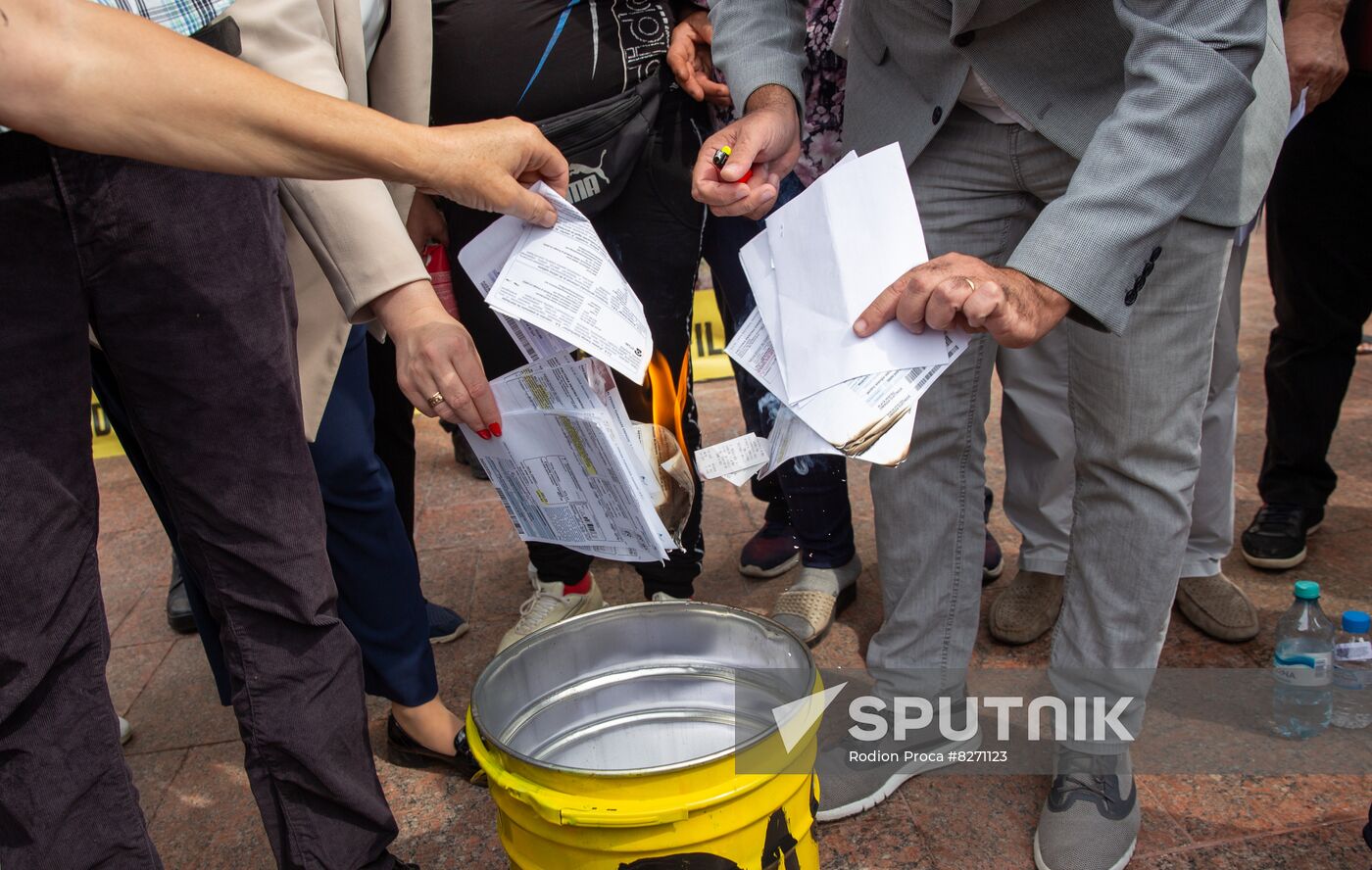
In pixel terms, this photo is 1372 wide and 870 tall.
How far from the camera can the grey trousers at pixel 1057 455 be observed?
256 cm

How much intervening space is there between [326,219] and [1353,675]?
223cm

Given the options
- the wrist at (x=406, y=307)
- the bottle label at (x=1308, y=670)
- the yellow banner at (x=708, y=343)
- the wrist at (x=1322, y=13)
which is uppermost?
the wrist at (x=406, y=307)

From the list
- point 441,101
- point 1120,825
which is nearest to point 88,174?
point 441,101

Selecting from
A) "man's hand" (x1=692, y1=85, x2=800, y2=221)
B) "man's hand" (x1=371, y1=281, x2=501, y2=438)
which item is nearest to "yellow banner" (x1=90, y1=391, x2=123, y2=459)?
"man's hand" (x1=371, y1=281, x2=501, y2=438)

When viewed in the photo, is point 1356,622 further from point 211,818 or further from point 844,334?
point 211,818

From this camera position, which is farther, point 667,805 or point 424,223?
point 424,223

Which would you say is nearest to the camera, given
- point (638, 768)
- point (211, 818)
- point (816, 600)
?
point (638, 768)

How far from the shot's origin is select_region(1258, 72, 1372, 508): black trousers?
8.71 feet

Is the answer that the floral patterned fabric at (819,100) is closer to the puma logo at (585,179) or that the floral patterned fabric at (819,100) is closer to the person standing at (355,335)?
the puma logo at (585,179)

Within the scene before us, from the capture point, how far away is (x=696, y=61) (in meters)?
2.42

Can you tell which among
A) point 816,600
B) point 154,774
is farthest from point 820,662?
point 154,774

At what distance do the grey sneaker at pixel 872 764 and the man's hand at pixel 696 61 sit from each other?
1.38 meters

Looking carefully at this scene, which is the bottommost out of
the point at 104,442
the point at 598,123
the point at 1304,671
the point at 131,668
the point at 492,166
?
the point at 104,442

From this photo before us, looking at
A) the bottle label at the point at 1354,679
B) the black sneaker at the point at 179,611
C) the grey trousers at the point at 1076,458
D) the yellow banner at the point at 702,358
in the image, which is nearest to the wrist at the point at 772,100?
the grey trousers at the point at 1076,458
